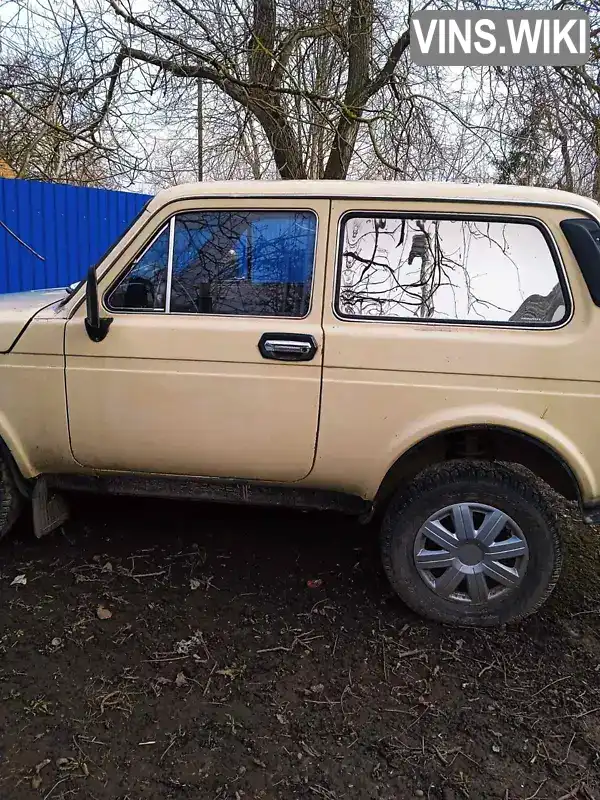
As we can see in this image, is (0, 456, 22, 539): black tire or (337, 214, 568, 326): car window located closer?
(337, 214, 568, 326): car window

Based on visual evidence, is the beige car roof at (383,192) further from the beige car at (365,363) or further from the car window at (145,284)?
the car window at (145,284)

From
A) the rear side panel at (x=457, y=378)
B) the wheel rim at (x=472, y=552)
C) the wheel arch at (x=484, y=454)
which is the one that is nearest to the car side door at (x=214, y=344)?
the rear side panel at (x=457, y=378)

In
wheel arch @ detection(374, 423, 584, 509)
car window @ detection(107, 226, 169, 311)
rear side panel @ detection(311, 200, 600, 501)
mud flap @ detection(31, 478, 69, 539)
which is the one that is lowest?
mud flap @ detection(31, 478, 69, 539)

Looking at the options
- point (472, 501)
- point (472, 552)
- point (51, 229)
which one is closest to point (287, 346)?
point (472, 501)

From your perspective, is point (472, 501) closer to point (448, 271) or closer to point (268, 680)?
point (448, 271)

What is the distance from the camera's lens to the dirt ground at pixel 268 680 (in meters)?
2.04

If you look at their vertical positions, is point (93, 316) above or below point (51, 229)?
below

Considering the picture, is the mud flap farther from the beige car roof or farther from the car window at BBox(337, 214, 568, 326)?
the car window at BBox(337, 214, 568, 326)

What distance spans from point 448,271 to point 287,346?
2.66 feet

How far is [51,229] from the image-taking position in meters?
8.05

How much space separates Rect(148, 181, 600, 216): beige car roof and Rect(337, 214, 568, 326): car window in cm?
10

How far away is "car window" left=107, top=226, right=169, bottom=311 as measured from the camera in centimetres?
288

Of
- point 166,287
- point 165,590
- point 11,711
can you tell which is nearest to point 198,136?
point 166,287

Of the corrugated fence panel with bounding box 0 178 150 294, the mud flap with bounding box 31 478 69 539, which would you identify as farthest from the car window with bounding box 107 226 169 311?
the corrugated fence panel with bounding box 0 178 150 294
